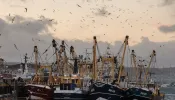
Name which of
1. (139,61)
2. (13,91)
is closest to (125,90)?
(13,91)

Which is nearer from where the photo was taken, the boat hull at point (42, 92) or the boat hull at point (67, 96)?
the boat hull at point (67, 96)

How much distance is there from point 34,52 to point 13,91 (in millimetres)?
11895

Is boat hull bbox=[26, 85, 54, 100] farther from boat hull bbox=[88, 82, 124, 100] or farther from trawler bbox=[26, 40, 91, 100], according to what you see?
boat hull bbox=[88, 82, 124, 100]

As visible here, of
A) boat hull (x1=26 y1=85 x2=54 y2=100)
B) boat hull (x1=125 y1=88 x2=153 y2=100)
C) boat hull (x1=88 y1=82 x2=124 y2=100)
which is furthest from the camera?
boat hull (x1=26 y1=85 x2=54 y2=100)

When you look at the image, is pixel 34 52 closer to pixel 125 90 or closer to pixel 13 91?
pixel 13 91

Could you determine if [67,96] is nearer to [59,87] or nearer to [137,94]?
[59,87]

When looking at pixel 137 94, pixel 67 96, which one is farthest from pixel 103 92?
pixel 137 94

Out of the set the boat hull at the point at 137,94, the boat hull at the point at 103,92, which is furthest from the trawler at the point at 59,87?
the boat hull at the point at 137,94

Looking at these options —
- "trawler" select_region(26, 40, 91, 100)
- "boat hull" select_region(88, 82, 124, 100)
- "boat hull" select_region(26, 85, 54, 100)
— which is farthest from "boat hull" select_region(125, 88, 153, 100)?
"boat hull" select_region(26, 85, 54, 100)

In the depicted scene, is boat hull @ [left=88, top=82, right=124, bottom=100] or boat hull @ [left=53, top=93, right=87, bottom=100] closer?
boat hull @ [left=88, top=82, right=124, bottom=100]

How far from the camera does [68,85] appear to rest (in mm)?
74625

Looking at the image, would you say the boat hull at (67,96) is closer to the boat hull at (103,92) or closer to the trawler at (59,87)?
the trawler at (59,87)

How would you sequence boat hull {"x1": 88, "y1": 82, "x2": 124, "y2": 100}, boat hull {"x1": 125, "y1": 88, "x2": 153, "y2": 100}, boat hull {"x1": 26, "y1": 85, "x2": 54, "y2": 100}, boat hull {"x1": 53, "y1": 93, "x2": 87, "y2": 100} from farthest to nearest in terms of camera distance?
boat hull {"x1": 26, "y1": 85, "x2": 54, "y2": 100} < boat hull {"x1": 125, "y1": 88, "x2": 153, "y2": 100} < boat hull {"x1": 53, "y1": 93, "x2": 87, "y2": 100} < boat hull {"x1": 88, "y1": 82, "x2": 124, "y2": 100}

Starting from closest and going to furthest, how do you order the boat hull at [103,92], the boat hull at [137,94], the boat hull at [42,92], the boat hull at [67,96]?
the boat hull at [103,92]
the boat hull at [67,96]
the boat hull at [137,94]
the boat hull at [42,92]
